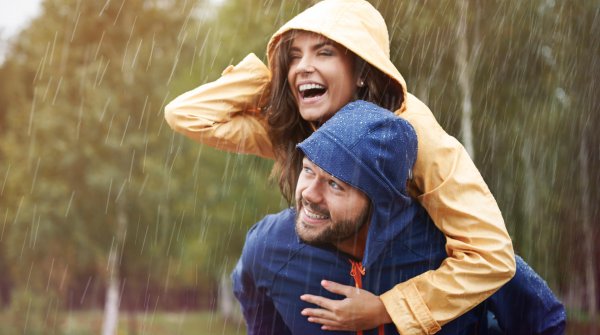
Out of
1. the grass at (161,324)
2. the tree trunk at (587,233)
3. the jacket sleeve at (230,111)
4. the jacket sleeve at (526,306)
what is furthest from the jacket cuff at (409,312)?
the grass at (161,324)

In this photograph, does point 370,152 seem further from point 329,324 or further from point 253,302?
point 253,302

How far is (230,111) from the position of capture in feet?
14.0

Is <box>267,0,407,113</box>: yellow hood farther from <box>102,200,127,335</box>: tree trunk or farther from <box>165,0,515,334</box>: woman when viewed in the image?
<box>102,200,127,335</box>: tree trunk

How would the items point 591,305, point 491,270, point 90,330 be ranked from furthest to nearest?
point 90,330
point 591,305
point 491,270

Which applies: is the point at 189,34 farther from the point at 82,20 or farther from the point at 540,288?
the point at 540,288

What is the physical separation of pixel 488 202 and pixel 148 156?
1646 cm

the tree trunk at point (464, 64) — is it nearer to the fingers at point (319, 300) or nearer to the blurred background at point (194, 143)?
the blurred background at point (194, 143)

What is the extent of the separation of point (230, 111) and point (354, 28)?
865mm

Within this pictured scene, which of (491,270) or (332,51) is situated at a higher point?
(332,51)

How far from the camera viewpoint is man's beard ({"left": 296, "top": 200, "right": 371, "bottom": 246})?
344cm

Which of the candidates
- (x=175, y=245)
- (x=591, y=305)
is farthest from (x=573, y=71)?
(x=175, y=245)

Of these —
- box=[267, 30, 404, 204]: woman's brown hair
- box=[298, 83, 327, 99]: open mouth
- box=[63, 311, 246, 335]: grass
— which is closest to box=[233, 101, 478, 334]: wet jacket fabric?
box=[267, 30, 404, 204]: woman's brown hair

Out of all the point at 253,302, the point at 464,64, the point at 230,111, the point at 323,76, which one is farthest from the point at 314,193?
the point at 464,64

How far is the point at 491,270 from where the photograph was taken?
336 centimetres
